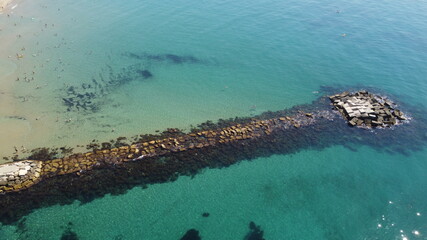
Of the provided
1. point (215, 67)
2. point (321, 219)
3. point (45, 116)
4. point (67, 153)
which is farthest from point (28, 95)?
point (321, 219)

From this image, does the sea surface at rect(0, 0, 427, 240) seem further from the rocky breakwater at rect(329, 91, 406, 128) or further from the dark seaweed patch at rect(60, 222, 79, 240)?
the rocky breakwater at rect(329, 91, 406, 128)

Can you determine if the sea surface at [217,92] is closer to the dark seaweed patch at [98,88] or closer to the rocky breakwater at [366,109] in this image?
the dark seaweed patch at [98,88]

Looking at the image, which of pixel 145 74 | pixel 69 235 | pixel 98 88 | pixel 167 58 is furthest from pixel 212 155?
pixel 167 58

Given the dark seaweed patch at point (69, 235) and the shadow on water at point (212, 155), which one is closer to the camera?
the dark seaweed patch at point (69, 235)

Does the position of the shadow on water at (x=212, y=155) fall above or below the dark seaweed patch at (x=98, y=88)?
below

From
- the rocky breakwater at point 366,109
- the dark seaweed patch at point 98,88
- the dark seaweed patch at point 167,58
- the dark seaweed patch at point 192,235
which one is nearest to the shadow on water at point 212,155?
the rocky breakwater at point 366,109

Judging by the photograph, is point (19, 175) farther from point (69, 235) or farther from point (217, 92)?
point (217, 92)

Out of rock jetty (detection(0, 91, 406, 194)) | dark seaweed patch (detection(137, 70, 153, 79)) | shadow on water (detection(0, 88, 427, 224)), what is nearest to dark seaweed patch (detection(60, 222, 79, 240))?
shadow on water (detection(0, 88, 427, 224))
